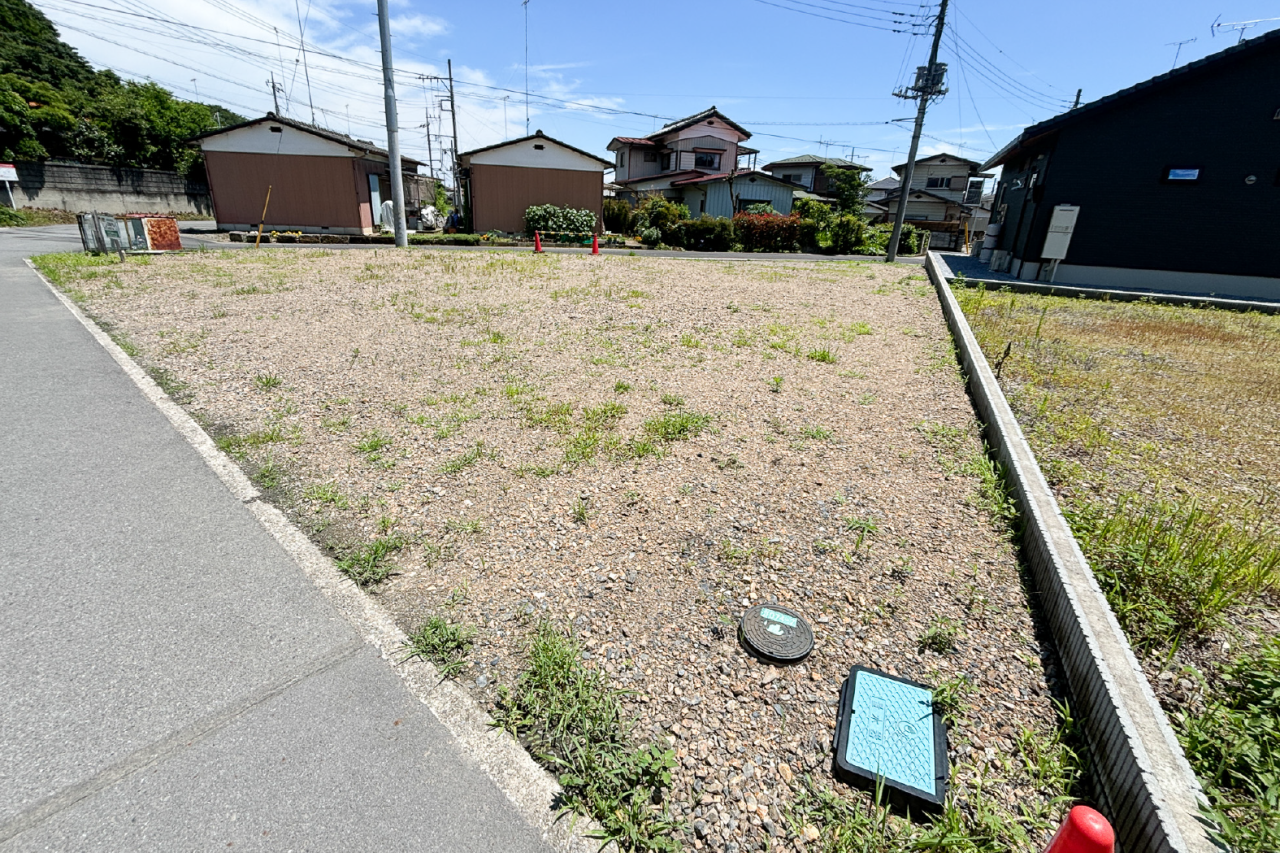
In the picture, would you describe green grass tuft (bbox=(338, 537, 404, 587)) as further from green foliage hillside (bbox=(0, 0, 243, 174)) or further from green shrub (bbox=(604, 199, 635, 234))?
green foliage hillside (bbox=(0, 0, 243, 174))

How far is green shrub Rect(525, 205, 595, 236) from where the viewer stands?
→ 74.6 feet

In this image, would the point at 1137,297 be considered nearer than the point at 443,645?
No

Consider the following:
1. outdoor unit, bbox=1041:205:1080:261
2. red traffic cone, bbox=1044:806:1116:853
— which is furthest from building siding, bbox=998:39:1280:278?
red traffic cone, bbox=1044:806:1116:853

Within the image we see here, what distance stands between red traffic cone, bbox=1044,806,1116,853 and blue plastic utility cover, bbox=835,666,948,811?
0.52 meters

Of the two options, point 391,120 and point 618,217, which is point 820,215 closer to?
point 618,217

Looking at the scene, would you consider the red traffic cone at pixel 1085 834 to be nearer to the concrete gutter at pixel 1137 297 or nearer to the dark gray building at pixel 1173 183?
the concrete gutter at pixel 1137 297

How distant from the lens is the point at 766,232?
23484mm

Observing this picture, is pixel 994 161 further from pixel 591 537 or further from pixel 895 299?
pixel 591 537

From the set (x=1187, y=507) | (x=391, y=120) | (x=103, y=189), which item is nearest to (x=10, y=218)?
(x=103, y=189)

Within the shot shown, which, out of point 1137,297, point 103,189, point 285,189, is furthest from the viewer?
point 103,189

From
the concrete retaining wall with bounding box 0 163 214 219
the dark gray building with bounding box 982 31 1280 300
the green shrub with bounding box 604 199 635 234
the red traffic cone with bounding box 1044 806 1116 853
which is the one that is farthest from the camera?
the green shrub with bounding box 604 199 635 234

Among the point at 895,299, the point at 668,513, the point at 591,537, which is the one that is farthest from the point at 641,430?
the point at 895,299

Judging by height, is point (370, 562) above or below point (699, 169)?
below

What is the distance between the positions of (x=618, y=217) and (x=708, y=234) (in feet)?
23.8
